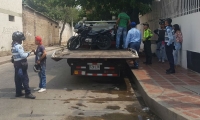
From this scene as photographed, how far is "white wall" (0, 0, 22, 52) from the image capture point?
57.7 ft

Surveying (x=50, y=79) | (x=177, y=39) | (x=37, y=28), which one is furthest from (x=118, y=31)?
(x=37, y=28)

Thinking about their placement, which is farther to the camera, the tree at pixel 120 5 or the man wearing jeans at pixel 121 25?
the tree at pixel 120 5

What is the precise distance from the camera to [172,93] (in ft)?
19.6

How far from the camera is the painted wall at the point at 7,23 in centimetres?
1756

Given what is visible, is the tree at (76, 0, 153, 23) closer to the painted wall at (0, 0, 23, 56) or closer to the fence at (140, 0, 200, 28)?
the fence at (140, 0, 200, 28)

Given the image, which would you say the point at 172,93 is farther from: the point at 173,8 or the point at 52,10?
the point at 52,10

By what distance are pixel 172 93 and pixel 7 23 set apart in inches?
594

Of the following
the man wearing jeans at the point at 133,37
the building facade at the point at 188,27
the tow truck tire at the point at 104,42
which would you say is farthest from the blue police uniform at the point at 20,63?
the building facade at the point at 188,27

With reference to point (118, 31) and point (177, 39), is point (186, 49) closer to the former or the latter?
point (177, 39)

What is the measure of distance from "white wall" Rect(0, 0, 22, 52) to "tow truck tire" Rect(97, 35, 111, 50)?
382 inches

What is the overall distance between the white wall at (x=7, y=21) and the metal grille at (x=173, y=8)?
972cm

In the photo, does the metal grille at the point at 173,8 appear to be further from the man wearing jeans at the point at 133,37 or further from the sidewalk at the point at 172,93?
the sidewalk at the point at 172,93

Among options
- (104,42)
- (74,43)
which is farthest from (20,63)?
(104,42)

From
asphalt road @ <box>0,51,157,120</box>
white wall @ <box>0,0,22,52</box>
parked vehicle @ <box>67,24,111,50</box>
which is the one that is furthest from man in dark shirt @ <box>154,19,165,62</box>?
white wall @ <box>0,0,22,52</box>
